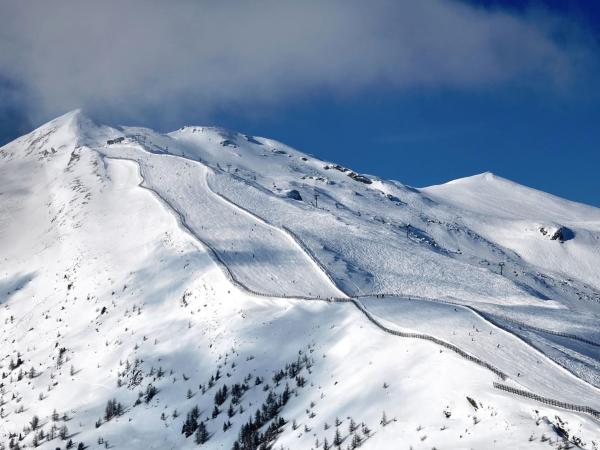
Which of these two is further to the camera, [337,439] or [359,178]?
[359,178]

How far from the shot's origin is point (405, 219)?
11481cm

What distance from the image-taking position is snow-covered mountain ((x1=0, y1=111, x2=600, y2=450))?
25.8 meters

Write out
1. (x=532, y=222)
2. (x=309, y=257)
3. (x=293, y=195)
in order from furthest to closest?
(x=532, y=222) → (x=293, y=195) → (x=309, y=257)

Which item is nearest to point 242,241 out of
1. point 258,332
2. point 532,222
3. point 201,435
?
point 258,332

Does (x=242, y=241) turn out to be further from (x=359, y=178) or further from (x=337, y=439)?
(x=359, y=178)

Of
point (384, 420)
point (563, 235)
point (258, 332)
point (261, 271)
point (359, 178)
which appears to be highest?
point (359, 178)

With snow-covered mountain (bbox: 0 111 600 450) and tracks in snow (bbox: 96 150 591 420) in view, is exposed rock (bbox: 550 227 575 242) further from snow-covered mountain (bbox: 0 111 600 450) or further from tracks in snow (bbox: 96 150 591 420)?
tracks in snow (bbox: 96 150 591 420)

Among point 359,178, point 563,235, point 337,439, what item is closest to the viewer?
point 337,439

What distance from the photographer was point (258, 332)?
38.2 meters

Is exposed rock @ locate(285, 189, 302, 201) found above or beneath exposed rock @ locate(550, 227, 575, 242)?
above

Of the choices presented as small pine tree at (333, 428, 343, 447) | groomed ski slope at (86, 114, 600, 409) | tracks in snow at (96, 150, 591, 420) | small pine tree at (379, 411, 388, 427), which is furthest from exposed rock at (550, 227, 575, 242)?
small pine tree at (333, 428, 343, 447)

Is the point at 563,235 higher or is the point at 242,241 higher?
the point at 242,241

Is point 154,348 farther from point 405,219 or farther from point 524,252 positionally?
point 524,252

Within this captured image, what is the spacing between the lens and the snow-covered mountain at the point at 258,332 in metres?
25.8
